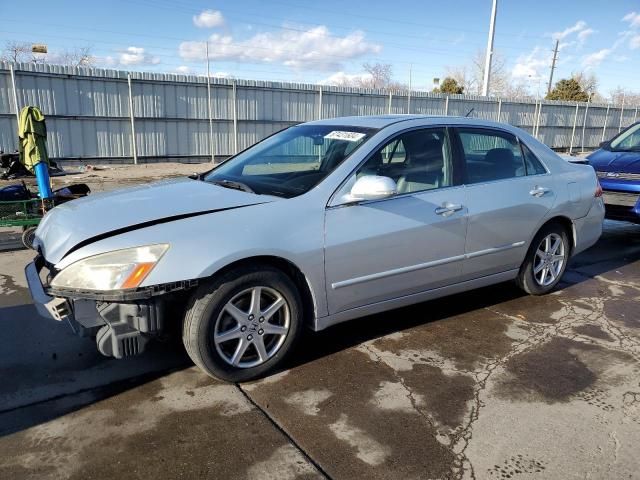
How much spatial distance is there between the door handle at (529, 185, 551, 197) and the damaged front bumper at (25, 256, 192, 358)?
3.15 metres

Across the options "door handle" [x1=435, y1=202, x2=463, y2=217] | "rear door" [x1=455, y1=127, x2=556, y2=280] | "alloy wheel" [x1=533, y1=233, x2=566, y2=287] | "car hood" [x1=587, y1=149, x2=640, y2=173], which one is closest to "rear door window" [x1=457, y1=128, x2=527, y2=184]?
"rear door" [x1=455, y1=127, x2=556, y2=280]

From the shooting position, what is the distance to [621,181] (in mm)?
7121

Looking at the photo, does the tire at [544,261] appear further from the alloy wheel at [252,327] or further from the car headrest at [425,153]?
the alloy wheel at [252,327]

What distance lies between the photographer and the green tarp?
716 centimetres

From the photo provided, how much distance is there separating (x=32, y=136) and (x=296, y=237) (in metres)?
5.70

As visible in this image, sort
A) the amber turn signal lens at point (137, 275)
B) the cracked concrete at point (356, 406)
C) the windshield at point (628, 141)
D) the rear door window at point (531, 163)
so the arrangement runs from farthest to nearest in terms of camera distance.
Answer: the windshield at point (628, 141) < the rear door window at point (531, 163) < the amber turn signal lens at point (137, 275) < the cracked concrete at point (356, 406)

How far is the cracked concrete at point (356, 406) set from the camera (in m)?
2.55

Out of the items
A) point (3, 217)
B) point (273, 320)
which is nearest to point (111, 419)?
point (273, 320)

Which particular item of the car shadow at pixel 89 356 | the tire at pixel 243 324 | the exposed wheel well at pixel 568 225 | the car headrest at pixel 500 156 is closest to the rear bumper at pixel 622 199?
the exposed wheel well at pixel 568 225

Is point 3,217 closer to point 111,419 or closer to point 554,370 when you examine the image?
point 111,419

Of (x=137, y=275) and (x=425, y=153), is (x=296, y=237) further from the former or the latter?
(x=425, y=153)

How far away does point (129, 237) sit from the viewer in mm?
2926

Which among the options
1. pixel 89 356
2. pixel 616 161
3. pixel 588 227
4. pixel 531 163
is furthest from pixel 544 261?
pixel 89 356

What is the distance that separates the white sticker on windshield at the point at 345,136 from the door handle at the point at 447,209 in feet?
2.60
